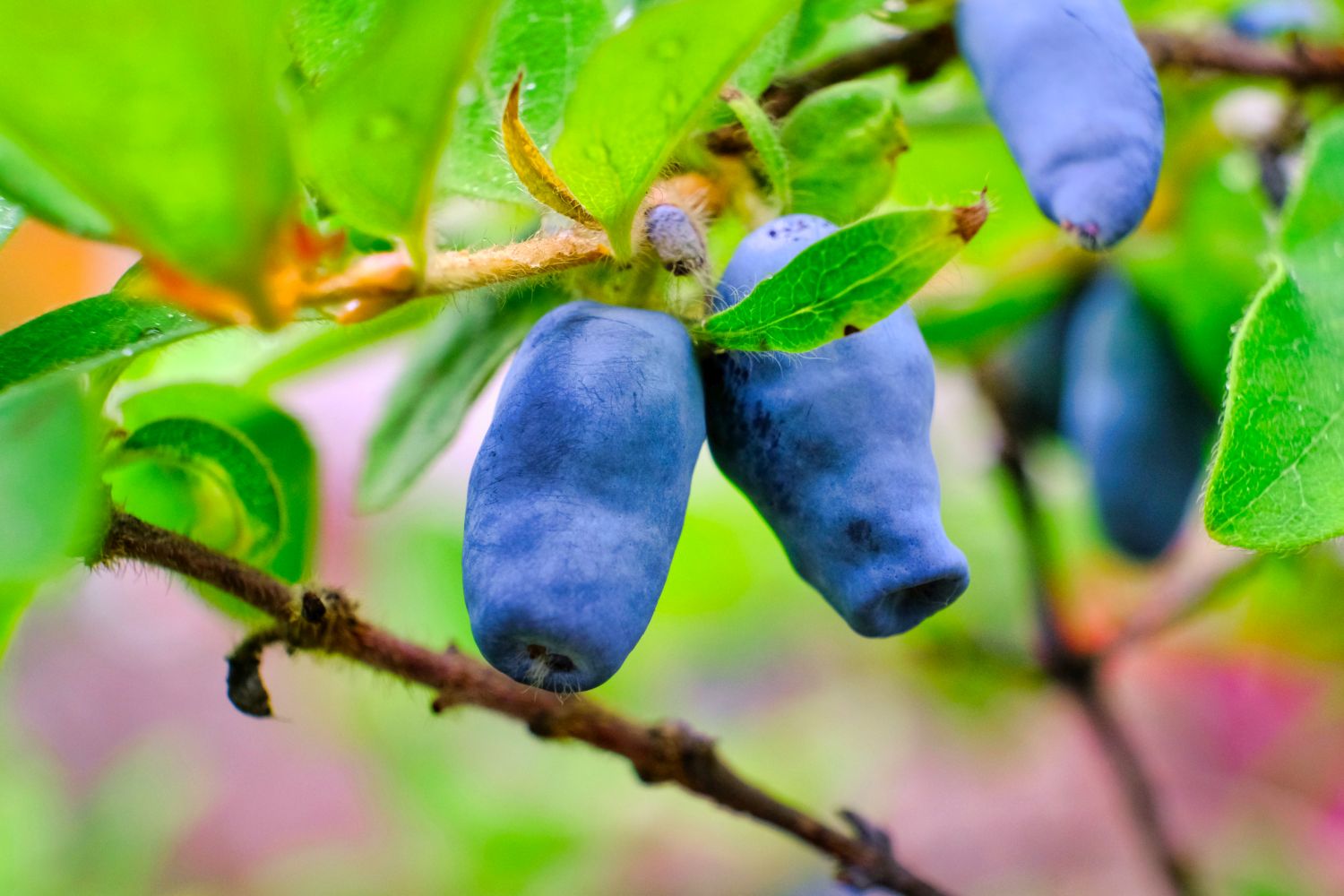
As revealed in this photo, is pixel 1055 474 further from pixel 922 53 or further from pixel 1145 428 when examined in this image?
pixel 922 53

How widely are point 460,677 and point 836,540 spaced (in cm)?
21

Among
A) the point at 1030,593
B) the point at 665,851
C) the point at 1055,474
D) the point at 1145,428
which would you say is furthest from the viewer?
the point at 665,851

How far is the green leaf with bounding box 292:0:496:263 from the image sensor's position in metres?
0.31

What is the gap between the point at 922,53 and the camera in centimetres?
59

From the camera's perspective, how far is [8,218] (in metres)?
0.42

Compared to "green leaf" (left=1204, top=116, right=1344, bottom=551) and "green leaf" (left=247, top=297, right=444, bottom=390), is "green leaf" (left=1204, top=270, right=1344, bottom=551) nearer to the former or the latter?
"green leaf" (left=1204, top=116, right=1344, bottom=551)

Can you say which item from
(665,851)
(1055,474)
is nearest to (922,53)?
(1055,474)

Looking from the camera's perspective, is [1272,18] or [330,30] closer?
[330,30]

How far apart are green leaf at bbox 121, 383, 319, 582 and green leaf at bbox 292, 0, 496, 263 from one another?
21cm

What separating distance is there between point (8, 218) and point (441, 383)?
0.19 meters

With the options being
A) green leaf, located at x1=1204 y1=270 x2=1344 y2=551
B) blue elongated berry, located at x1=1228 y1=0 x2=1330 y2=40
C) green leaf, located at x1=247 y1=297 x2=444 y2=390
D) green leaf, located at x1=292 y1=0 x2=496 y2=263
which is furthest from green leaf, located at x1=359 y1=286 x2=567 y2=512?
blue elongated berry, located at x1=1228 y1=0 x2=1330 y2=40

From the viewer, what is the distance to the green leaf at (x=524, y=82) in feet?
1.52

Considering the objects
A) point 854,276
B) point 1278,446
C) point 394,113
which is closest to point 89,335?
point 394,113

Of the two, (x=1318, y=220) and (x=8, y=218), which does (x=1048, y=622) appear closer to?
(x=1318, y=220)
